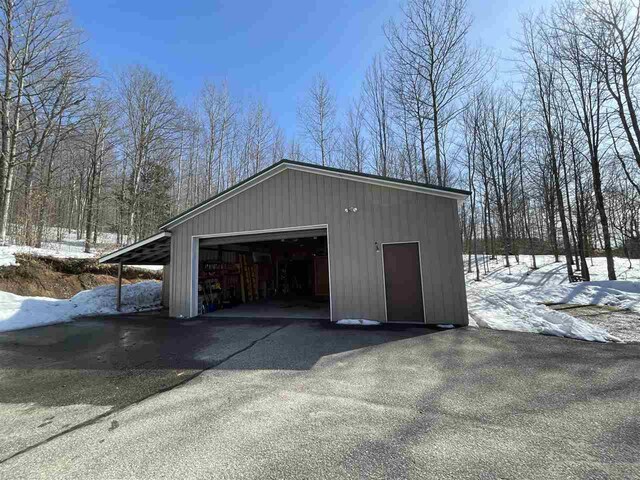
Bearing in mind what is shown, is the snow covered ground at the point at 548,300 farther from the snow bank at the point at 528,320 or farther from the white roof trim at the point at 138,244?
the white roof trim at the point at 138,244

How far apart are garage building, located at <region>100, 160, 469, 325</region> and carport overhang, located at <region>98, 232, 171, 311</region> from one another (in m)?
0.05

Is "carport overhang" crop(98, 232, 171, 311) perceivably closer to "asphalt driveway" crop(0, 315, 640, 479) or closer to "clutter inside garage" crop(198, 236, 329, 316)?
"clutter inside garage" crop(198, 236, 329, 316)

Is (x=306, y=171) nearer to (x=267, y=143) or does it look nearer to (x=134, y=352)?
(x=134, y=352)

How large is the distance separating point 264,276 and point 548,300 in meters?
12.2

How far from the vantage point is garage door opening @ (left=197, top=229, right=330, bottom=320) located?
30.6ft

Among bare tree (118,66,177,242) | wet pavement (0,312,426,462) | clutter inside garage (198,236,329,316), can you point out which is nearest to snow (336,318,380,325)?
wet pavement (0,312,426,462)

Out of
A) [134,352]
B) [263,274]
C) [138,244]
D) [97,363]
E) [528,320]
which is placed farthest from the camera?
[263,274]

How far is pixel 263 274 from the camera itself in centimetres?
1498

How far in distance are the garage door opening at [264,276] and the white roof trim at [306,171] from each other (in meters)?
1.04

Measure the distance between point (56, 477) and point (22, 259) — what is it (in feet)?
40.2

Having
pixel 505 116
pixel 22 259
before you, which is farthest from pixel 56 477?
pixel 505 116

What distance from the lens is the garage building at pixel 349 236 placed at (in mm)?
6887

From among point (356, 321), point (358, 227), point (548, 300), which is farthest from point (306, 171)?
point (548, 300)

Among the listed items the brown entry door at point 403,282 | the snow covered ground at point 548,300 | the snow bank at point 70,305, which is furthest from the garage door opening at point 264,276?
the snow covered ground at point 548,300
